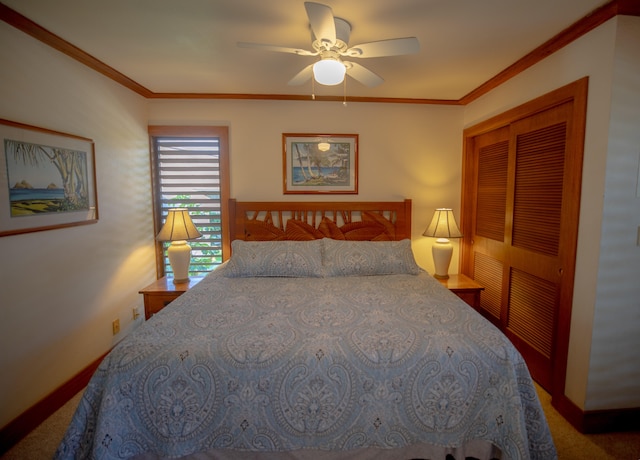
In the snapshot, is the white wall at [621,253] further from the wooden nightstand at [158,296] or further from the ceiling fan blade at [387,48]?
the wooden nightstand at [158,296]

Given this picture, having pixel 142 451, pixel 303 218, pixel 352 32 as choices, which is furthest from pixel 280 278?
pixel 352 32

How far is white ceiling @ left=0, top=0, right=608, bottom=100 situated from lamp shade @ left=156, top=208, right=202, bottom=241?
3.86 feet

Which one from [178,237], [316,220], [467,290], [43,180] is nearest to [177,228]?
[178,237]

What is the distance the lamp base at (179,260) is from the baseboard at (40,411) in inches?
35.4

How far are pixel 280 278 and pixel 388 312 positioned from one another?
102cm

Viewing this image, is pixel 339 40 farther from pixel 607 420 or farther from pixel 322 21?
pixel 607 420

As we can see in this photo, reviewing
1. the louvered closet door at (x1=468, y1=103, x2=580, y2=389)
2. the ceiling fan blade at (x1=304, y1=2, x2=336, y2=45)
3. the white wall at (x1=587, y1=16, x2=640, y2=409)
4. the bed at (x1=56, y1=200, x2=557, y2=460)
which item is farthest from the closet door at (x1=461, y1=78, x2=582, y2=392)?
the ceiling fan blade at (x1=304, y1=2, x2=336, y2=45)

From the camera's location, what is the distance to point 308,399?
1311 mm

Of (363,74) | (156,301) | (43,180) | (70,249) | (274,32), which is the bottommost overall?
(156,301)

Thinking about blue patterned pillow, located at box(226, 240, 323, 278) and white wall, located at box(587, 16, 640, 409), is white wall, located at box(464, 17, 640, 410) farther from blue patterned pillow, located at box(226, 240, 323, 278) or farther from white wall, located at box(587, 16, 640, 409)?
blue patterned pillow, located at box(226, 240, 323, 278)

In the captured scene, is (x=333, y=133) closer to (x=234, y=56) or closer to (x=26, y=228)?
(x=234, y=56)

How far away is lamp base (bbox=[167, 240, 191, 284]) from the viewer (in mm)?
2715

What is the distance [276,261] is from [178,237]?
36.0 inches

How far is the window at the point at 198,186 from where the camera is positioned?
10.3ft
